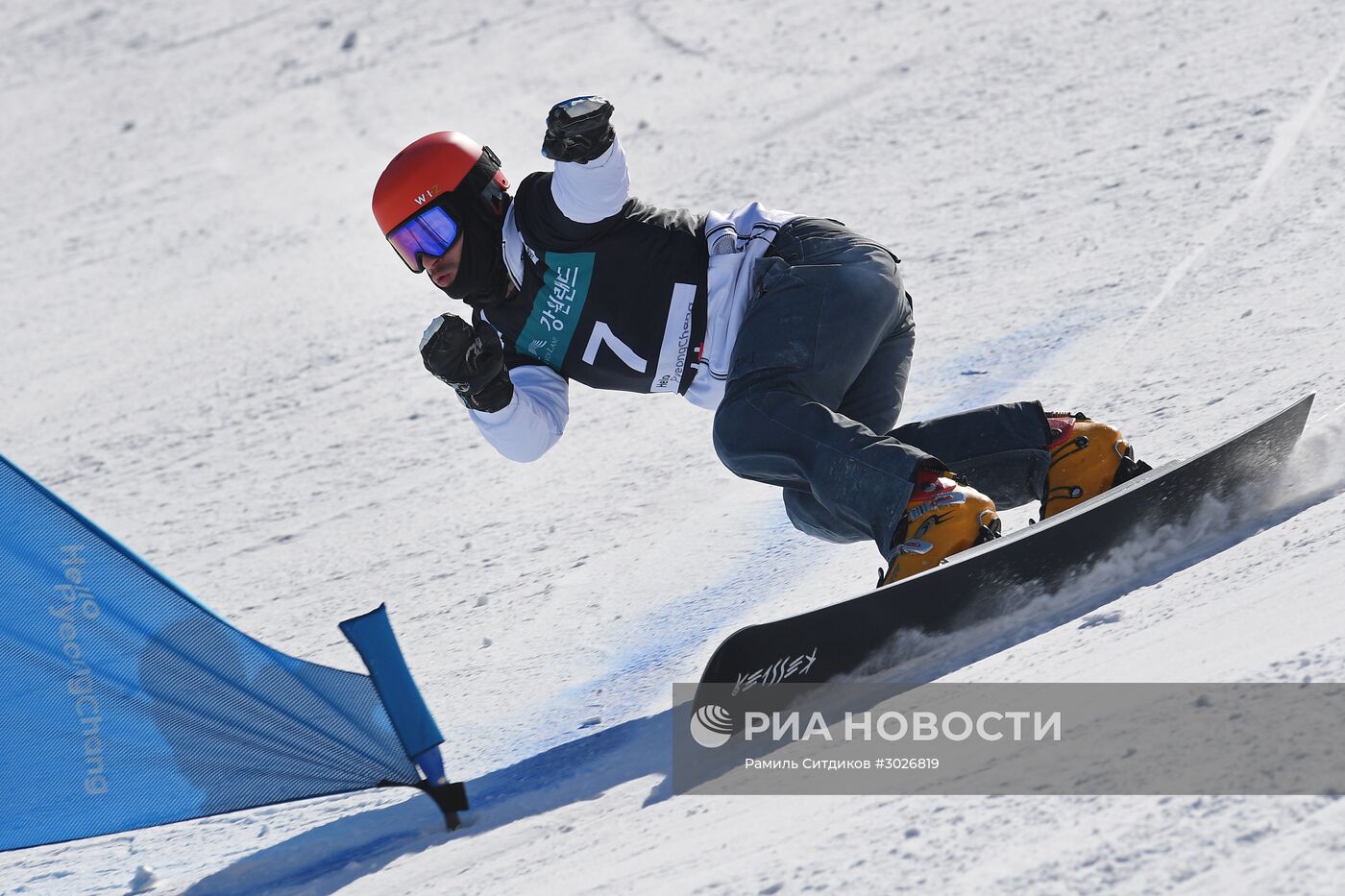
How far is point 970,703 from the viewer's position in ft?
8.18

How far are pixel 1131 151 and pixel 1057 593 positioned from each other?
13.6ft

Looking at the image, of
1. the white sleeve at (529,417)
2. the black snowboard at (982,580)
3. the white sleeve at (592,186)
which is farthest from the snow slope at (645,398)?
the white sleeve at (592,186)

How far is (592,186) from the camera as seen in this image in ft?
10.5

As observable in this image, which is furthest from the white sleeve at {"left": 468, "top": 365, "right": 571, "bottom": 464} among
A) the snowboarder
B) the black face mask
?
the black face mask

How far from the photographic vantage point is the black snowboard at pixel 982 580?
2715 millimetres

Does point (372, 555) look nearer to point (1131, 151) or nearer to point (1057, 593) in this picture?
point (1057, 593)

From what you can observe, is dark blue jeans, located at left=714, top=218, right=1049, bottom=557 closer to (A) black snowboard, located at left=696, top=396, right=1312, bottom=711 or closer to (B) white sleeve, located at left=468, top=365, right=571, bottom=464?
(A) black snowboard, located at left=696, top=396, right=1312, bottom=711

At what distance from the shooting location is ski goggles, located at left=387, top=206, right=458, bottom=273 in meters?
3.34

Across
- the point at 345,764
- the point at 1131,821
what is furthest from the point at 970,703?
the point at 345,764

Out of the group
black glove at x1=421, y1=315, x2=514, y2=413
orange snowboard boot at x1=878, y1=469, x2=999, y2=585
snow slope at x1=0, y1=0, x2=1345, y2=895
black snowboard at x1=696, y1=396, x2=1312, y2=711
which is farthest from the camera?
black glove at x1=421, y1=315, x2=514, y2=413

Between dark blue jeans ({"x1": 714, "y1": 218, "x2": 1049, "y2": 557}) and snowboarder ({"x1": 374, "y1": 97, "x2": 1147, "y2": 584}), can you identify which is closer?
dark blue jeans ({"x1": 714, "y1": 218, "x2": 1049, "y2": 557})

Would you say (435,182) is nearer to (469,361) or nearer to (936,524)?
(469,361)

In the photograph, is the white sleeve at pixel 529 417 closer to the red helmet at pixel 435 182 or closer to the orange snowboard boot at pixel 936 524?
the red helmet at pixel 435 182

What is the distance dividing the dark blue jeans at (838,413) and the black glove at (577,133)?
1.66 feet
